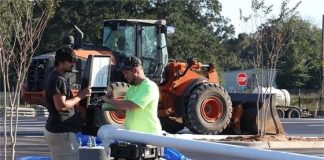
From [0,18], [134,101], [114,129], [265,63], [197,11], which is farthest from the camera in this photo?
[197,11]

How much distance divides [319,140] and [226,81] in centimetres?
5412

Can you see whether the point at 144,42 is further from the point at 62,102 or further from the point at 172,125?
the point at 62,102

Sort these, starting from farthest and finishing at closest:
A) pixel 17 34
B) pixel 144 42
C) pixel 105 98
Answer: pixel 144 42 → pixel 17 34 → pixel 105 98

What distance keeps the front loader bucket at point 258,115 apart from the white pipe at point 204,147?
1352 cm

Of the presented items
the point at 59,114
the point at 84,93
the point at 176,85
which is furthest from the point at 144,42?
the point at 84,93

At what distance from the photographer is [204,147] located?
11.4 feet

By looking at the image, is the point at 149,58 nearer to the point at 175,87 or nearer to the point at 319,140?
the point at 175,87

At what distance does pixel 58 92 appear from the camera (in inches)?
231

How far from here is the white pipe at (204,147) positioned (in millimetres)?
3186

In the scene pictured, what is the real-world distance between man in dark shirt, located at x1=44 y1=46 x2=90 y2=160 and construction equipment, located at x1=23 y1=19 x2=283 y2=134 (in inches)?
440

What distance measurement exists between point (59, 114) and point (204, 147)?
2.65 meters

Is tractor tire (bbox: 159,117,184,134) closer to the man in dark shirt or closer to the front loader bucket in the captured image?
the front loader bucket

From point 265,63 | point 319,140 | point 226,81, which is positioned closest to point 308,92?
point 226,81

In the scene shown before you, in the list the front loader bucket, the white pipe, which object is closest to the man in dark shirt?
the white pipe
